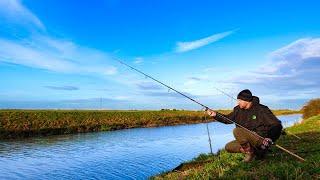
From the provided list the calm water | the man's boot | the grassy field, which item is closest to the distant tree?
the grassy field

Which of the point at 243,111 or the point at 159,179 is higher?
the point at 243,111

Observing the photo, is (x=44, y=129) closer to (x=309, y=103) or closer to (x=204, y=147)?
(x=204, y=147)

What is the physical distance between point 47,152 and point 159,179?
14906mm

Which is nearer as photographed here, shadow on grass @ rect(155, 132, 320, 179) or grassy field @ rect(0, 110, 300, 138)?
shadow on grass @ rect(155, 132, 320, 179)

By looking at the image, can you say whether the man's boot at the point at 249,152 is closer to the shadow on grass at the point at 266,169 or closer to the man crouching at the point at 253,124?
the man crouching at the point at 253,124

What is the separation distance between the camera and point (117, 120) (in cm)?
5647

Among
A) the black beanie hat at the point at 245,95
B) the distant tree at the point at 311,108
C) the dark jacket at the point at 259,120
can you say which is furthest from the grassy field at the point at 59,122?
the black beanie hat at the point at 245,95

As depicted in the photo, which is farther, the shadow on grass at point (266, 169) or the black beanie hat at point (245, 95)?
the black beanie hat at point (245, 95)

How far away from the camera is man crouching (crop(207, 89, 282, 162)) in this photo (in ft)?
38.3

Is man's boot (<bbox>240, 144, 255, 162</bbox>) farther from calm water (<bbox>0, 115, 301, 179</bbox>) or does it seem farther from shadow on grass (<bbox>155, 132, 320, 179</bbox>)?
calm water (<bbox>0, 115, 301, 179</bbox>)

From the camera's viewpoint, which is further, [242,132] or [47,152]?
[47,152]

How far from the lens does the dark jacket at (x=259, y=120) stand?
1164 centimetres

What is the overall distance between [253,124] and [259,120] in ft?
0.70

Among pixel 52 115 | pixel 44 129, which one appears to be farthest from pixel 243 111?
pixel 52 115
